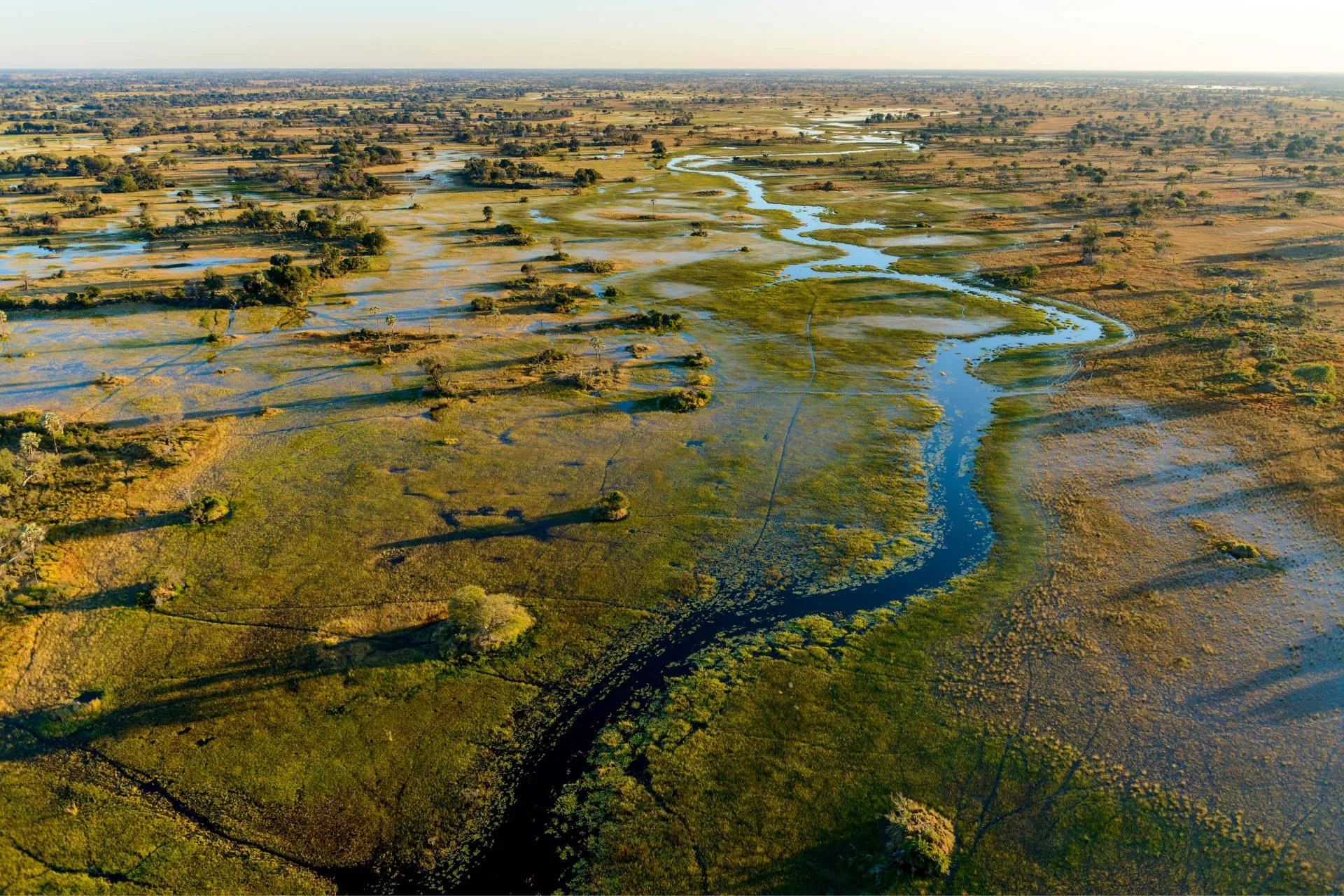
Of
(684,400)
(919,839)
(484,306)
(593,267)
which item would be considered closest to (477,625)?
(919,839)

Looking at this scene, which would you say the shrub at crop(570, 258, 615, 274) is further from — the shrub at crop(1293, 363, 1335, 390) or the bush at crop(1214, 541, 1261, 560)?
the shrub at crop(1293, 363, 1335, 390)

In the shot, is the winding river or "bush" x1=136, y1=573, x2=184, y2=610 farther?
"bush" x1=136, y1=573, x2=184, y2=610

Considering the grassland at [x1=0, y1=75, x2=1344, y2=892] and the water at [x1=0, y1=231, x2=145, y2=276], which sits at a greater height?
the water at [x1=0, y1=231, x2=145, y2=276]

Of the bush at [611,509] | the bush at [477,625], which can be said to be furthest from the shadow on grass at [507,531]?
the bush at [477,625]

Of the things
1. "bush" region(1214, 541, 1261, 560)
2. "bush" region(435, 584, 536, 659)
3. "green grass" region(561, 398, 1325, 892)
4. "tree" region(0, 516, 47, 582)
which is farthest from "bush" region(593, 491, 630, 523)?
"bush" region(1214, 541, 1261, 560)

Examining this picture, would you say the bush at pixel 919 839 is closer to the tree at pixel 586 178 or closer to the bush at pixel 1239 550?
the bush at pixel 1239 550

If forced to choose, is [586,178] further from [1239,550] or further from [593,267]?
[1239,550]
